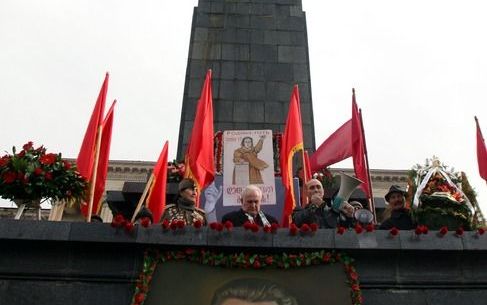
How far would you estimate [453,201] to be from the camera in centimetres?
695

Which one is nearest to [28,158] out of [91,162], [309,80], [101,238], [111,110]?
[91,162]

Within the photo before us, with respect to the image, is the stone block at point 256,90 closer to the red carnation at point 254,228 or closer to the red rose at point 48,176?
the red rose at point 48,176

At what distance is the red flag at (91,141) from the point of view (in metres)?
8.25

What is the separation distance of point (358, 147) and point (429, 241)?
13.2 feet

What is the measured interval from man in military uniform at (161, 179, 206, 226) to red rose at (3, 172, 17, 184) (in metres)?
2.10

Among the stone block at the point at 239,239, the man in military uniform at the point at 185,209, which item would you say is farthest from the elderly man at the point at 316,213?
the man in military uniform at the point at 185,209

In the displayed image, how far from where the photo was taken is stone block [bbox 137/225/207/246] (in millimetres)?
6250

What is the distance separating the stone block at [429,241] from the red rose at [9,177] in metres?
5.15

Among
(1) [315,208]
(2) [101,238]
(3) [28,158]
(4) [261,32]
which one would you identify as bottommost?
(2) [101,238]

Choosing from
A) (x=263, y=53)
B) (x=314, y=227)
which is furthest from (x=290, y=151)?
(x=263, y=53)

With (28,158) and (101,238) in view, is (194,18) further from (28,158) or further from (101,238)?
(101,238)

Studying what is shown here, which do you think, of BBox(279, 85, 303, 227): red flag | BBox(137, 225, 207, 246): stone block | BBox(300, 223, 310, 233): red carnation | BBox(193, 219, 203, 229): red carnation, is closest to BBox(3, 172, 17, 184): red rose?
BBox(137, 225, 207, 246): stone block

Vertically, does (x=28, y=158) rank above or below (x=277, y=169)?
below

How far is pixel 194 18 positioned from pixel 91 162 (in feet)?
29.2
